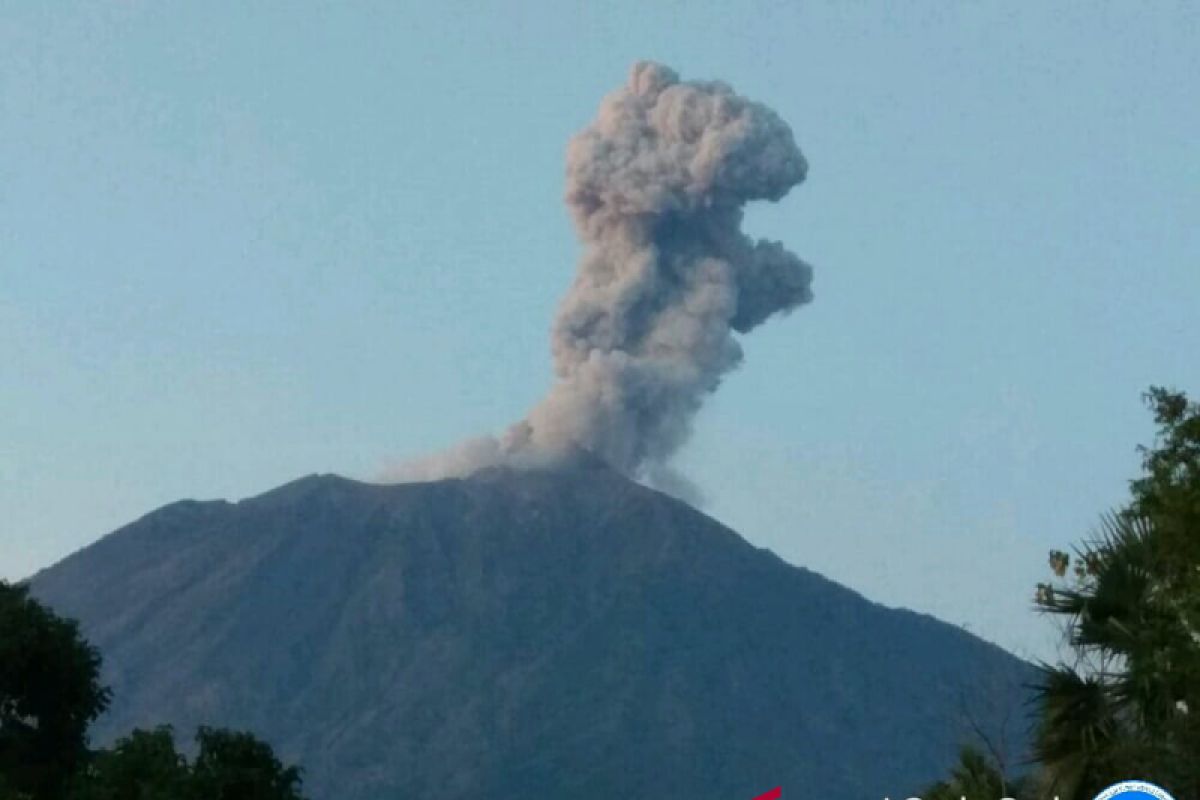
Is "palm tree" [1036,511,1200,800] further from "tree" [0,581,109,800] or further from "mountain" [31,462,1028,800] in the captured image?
"mountain" [31,462,1028,800]

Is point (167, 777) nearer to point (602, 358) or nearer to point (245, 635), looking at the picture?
point (602, 358)

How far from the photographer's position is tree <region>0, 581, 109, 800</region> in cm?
2712

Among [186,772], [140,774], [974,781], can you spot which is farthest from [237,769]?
[974,781]

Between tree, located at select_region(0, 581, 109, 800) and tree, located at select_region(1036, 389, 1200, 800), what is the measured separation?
1399 cm

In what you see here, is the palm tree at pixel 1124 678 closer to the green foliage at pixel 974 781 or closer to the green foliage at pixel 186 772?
the green foliage at pixel 974 781

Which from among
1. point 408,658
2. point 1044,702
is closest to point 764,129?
point 408,658

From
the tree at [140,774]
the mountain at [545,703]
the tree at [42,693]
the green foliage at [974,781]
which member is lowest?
the green foliage at [974,781]

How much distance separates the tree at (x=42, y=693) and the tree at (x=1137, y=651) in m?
14.0

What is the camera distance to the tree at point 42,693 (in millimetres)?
27125

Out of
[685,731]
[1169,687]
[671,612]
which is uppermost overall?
[671,612]

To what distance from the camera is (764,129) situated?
128 meters

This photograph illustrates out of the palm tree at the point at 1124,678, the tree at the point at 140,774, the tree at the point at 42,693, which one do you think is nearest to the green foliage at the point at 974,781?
the palm tree at the point at 1124,678

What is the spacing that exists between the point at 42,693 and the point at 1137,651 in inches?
602

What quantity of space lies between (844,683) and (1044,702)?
184 metres
